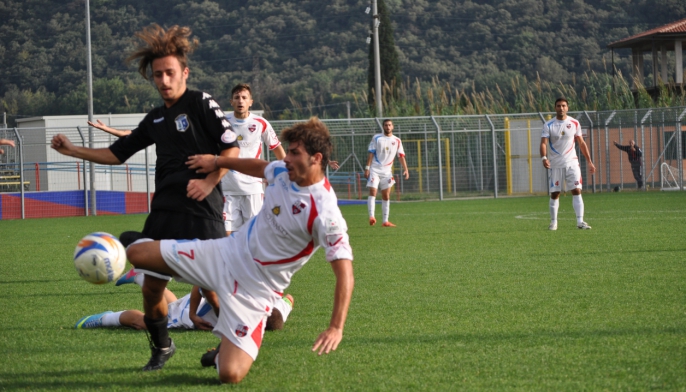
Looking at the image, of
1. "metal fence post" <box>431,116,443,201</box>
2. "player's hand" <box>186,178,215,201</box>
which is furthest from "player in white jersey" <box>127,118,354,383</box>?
"metal fence post" <box>431,116,443,201</box>

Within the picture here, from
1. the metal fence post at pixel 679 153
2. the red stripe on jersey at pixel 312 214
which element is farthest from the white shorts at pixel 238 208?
the metal fence post at pixel 679 153

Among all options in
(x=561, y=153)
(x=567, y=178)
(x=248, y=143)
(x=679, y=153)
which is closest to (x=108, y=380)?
(x=248, y=143)

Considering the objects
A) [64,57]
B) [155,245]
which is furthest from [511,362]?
[64,57]

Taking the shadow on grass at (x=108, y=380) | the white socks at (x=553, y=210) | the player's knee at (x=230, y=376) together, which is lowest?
the shadow on grass at (x=108, y=380)

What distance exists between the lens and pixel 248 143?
9.06m

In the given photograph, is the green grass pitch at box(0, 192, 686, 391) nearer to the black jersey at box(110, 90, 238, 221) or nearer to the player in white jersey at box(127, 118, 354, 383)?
the player in white jersey at box(127, 118, 354, 383)

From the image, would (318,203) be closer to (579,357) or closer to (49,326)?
(579,357)

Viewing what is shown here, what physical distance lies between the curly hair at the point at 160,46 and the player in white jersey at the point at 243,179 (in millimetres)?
3484

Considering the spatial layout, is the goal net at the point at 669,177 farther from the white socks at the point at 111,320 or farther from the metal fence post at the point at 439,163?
the white socks at the point at 111,320

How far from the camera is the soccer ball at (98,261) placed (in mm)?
4539

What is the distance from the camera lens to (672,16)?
222ft

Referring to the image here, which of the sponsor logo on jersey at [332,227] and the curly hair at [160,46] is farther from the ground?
the curly hair at [160,46]

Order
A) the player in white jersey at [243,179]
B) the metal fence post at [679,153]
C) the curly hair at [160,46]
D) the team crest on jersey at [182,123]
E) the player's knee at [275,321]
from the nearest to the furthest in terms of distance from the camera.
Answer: the curly hair at [160,46] → the team crest on jersey at [182,123] → the player's knee at [275,321] → the player in white jersey at [243,179] → the metal fence post at [679,153]

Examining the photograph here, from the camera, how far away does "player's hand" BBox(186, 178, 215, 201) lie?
15.7 ft
